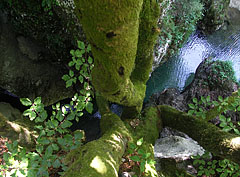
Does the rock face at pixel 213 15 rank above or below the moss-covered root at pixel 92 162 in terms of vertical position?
above

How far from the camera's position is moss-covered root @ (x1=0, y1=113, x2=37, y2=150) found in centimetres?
201

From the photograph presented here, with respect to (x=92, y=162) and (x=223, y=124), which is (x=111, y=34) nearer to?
(x=92, y=162)

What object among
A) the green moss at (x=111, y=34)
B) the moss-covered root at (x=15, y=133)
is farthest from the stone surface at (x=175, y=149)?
the moss-covered root at (x=15, y=133)

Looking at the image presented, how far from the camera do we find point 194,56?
315 inches

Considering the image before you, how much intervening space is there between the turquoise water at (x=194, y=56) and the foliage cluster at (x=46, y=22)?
12.3ft

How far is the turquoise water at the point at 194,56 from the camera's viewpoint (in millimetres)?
7117

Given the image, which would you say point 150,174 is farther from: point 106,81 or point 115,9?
point 115,9

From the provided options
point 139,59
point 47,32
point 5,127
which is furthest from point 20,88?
point 139,59

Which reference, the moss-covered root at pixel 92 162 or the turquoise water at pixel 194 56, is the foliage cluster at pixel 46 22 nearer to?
the moss-covered root at pixel 92 162

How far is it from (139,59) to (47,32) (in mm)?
3082

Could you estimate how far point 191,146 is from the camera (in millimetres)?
3340

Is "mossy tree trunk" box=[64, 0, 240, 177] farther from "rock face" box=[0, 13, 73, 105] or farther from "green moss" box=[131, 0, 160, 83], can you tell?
"rock face" box=[0, 13, 73, 105]

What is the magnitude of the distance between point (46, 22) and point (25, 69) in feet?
5.05

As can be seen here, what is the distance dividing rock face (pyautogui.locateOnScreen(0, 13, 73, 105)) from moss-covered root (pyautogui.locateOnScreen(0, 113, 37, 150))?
9.83 feet
